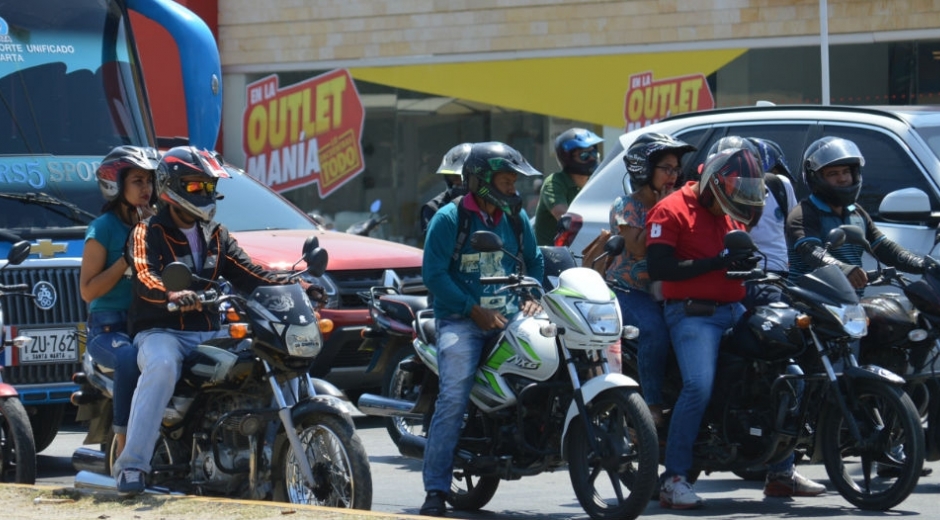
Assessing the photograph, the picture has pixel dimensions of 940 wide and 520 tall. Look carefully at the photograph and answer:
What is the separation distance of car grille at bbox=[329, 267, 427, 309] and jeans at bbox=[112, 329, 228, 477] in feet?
13.9

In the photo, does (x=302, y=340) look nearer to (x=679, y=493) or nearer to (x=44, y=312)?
(x=679, y=493)

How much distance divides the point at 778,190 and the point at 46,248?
4.70 meters

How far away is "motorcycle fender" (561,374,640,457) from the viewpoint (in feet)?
23.7

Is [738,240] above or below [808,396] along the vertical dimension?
above

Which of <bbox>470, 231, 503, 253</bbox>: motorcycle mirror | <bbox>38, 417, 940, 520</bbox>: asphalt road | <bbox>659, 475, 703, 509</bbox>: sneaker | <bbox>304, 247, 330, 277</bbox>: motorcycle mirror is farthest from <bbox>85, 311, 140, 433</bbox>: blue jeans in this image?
<bbox>659, 475, 703, 509</bbox>: sneaker

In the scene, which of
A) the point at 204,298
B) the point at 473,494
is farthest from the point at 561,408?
the point at 204,298

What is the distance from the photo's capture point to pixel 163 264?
7.64 m

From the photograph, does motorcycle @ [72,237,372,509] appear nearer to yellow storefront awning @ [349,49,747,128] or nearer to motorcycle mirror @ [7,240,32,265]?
motorcycle mirror @ [7,240,32,265]

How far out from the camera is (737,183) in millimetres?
7895

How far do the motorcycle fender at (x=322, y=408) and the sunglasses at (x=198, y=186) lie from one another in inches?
44.5

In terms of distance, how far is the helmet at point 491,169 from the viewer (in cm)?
771

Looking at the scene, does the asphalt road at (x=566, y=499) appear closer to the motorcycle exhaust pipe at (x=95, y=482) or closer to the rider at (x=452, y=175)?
the motorcycle exhaust pipe at (x=95, y=482)

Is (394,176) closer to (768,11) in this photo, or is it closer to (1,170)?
(768,11)

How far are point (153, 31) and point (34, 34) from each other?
1415mm
